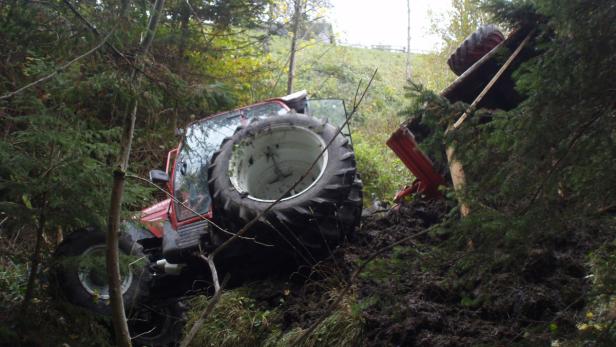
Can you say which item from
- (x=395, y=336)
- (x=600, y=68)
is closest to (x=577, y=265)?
(x=395, y=336)

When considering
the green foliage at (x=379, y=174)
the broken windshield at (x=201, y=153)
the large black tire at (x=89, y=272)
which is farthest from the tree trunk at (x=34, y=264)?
the green foliage at (x=379, y=174)

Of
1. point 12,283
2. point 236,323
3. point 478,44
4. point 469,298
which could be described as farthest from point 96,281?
point 478,44

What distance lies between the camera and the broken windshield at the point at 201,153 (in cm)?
590

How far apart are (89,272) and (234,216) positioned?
43.7 inches

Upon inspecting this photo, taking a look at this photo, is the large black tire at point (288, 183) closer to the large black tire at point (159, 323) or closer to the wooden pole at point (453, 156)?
the wooden pole at point (453, 156)

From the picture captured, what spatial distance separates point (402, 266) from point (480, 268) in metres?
0.36

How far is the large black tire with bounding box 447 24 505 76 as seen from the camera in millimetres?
6496

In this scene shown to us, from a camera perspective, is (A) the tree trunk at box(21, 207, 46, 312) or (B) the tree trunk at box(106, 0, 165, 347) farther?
(A) the tree trunk at box(21, 207, 46, 312)

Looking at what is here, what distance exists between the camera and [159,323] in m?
5.71

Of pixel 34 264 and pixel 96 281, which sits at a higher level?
pixel 34 264

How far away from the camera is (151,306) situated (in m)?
5.58

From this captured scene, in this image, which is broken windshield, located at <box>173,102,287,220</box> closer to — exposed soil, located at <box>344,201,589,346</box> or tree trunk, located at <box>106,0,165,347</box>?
exposed soil, located at <box>344,201,589,346</box>

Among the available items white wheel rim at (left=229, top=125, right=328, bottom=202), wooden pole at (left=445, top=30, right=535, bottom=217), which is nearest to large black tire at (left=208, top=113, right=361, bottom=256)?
white wheel rim at (left=229, top=125, right=328, bottom=202)

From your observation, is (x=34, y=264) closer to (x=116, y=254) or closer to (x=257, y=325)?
(x=116, y=254)
